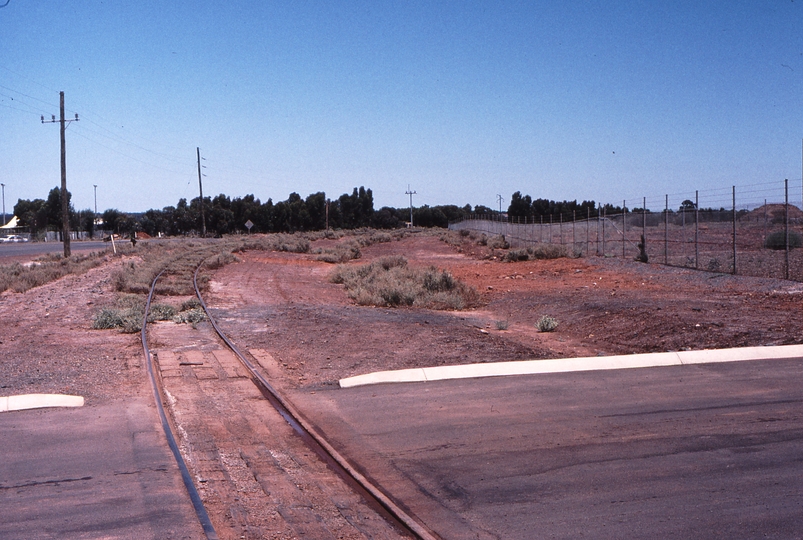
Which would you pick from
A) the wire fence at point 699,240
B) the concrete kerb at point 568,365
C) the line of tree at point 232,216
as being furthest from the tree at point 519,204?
the concrete kerb at point 568,365

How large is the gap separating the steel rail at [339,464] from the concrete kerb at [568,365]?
115 cm

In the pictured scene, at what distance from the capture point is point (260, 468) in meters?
6.87

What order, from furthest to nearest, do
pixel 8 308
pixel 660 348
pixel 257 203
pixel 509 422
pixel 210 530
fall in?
pixel 257 203, pixel 8 308, pixel 660 348, pixel 509 422, pixel 210 530

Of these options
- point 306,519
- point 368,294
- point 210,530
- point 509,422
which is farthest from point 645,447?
point 368,294

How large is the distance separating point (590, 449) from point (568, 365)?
3.76 metres

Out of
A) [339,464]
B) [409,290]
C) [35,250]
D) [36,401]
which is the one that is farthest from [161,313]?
[35,250]

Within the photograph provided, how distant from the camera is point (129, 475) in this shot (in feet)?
21.5

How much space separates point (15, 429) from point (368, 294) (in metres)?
14.5

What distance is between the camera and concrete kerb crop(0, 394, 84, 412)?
9.02 metres

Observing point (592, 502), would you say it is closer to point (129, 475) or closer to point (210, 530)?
point (210, 530)

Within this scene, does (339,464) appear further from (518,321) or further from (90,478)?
(518,321)

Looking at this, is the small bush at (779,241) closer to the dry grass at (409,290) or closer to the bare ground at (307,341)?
the bare ground at (307,341)

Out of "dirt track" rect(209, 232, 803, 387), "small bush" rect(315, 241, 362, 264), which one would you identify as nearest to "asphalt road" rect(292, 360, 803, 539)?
"dirt track" rect(209, 232, 803, 387)

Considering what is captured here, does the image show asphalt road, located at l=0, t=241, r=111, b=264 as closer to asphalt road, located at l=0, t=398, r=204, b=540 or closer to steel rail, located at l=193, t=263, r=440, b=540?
steel rail, located at l=193, t=263, r=440, b=540
